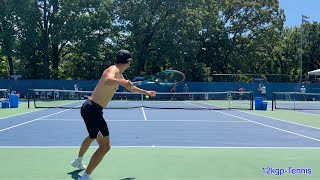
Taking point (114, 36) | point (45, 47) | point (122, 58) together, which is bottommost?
point (122, 58)

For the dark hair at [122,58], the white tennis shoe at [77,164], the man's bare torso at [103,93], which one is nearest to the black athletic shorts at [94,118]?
the man's bare torso at [103,93]

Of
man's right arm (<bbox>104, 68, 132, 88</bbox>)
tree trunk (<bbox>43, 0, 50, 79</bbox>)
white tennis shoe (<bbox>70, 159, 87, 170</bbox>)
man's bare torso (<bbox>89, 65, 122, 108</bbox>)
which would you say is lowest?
white tennis shoe (<bbox>70, 159, 87, 170</bbox>)

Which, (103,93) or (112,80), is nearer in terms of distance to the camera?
(112,80)

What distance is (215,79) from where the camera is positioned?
49.0 metres

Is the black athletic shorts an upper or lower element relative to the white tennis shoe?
upper

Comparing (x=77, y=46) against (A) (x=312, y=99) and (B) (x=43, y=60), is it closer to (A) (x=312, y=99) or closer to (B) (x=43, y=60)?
(B) (x=43, y=60)

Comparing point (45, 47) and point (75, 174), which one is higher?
point (45, 47)

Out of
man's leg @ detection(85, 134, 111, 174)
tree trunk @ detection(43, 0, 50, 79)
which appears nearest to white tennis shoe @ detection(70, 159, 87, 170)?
man's leg @ detection(85, 134, 111, 174)

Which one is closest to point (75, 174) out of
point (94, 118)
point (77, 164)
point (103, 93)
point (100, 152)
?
point (77, 164)

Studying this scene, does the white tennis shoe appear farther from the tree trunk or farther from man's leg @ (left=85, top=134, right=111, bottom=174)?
the tree trunk

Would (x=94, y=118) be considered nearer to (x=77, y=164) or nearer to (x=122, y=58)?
(x=122, y=58)

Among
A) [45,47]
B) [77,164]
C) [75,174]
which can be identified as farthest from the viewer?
[45,47]

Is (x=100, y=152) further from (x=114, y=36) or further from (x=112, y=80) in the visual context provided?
(x=114, y=36)

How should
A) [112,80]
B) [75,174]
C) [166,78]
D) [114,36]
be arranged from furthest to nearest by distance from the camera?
[114,36]
[166,78]
[75,174]
[112,80]
